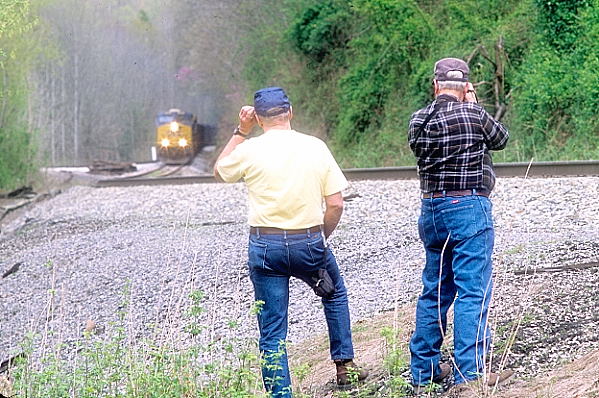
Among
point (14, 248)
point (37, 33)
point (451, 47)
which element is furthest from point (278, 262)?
point (37, 33)

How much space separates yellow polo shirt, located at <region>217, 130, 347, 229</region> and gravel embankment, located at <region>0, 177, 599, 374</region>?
43.3 inches

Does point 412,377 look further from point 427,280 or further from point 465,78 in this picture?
→ point 465,78

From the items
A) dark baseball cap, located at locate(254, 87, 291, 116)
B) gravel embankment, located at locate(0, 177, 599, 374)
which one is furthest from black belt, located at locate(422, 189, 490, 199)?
dark baseball cap, located at locate(254, 87, 291, 116)

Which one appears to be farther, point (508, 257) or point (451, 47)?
point (451, 47)

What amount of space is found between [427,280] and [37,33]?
29931 mm

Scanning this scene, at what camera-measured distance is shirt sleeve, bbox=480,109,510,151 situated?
19.0 ft

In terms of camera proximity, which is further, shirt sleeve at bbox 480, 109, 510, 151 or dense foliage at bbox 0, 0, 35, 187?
dense foliage at bbox 0, 0, 35, 187

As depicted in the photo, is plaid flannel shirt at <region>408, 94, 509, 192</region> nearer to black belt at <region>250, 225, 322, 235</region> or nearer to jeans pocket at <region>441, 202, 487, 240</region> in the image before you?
jeans pocket at <region>441, 202, 487, 240</region>

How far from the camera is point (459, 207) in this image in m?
5.79

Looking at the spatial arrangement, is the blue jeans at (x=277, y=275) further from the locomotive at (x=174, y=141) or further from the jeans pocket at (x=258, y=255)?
the locomotive at (x=174, y=141)

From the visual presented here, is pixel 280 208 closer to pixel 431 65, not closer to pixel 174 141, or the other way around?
pixel 431 65

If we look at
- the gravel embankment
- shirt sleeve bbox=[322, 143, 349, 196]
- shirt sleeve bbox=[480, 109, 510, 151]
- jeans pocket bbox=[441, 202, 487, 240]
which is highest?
shirt sleeve bbox=[480, 109, 510, 151]

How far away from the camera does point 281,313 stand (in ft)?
19.6

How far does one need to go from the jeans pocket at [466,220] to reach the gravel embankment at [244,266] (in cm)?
81
